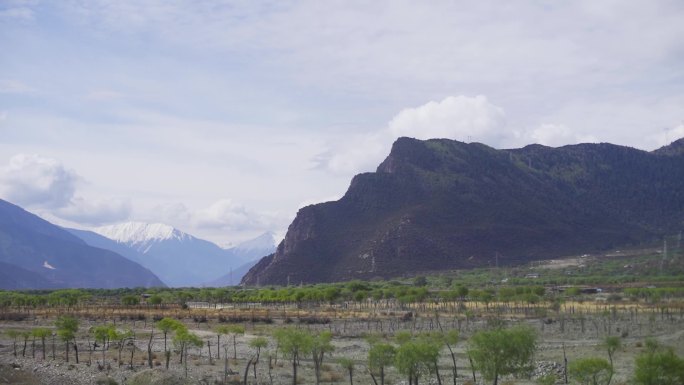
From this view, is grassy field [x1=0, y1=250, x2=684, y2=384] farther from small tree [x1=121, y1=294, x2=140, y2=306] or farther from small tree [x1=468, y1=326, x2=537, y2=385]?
small tree [x1=468, y1=326, x2=537, y2=385]

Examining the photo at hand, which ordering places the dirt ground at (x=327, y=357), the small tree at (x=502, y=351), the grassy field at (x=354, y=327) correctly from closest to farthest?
the small tree at (x=502, y=351)
the dirt ground at (x=327, y=357)
the grassy field at (x=354, y=327)

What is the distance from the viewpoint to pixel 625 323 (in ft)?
311

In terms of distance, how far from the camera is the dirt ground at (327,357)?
181ft

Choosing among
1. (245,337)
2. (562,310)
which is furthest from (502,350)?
(562,310)

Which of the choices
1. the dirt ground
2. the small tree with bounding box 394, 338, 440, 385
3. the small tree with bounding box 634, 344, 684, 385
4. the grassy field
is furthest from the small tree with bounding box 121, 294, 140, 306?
the small tree with bounding box 634, 344, 684, 385

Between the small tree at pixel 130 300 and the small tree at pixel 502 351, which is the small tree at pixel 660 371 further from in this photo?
the small tree at pixel 130 300

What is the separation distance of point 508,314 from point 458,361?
4670 cm

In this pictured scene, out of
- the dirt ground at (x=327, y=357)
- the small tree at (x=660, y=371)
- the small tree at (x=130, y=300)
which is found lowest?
the dirt ground at (x=327, y=357)

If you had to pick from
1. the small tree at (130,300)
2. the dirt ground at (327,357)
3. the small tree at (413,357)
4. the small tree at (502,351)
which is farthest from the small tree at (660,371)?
the small tree at (130,300)

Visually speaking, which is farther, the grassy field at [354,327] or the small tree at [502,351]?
the grassy field at [354,327]

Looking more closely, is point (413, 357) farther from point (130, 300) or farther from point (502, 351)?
point (130, 300)

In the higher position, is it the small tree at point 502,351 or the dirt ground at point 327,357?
the small tree at point 502,351

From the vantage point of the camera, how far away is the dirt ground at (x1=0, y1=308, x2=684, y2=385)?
55094mm

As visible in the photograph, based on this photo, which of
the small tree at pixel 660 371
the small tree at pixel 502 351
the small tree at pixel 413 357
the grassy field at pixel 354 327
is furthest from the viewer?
the grassy field at pixel 354 327
